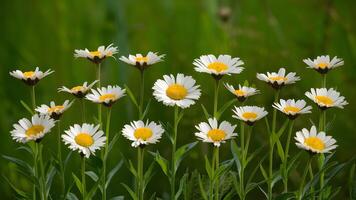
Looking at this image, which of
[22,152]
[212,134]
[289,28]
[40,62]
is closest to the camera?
[212,134]

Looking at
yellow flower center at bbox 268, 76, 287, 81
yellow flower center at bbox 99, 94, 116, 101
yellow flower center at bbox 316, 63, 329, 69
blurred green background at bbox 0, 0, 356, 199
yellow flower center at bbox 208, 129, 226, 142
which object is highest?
blurred green background at bbox 0, 0, 356, 199

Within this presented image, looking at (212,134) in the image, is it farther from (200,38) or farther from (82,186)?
(200,38)

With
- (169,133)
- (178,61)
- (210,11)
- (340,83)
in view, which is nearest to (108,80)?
(178,61)

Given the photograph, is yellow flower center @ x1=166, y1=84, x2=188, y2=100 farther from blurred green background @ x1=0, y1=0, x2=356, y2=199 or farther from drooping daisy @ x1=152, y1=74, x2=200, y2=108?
blurred green background @ x1=0, y1=0, x2=356, y2=199

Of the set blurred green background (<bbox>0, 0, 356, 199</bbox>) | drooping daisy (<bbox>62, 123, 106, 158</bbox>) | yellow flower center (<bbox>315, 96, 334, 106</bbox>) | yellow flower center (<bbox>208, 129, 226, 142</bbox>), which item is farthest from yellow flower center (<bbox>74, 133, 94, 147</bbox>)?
blurred green background (<bbox>0, 0, 356, 199</bbox>)

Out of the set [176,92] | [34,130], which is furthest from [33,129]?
[176,92]

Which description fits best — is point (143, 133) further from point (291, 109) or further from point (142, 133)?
point (291, 109)
